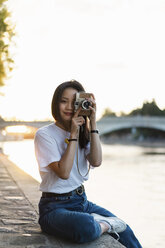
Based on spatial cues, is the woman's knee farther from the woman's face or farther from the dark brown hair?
the woman's face

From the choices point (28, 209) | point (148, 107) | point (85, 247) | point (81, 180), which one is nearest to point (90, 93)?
point (81, 180)

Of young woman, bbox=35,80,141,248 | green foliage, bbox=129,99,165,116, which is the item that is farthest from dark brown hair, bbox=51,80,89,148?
green foliage, bbox=129,99,165,116

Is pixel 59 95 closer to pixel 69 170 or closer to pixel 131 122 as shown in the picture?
pixel 69 170

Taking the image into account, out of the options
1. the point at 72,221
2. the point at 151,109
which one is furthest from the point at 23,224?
the point at 151,109

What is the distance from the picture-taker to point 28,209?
4777mm

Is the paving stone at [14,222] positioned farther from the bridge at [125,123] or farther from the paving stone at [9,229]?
the bridge at [125,123]

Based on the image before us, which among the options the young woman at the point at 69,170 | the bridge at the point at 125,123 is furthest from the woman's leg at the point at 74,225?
the bridge at the point at 125,123

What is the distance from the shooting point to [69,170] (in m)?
3.40

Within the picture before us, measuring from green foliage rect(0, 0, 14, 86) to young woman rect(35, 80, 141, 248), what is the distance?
9.18 meters

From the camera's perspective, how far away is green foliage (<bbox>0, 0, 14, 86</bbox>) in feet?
40.5

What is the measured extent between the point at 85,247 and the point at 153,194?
9709 millimetres

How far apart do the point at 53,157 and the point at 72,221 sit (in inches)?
20.4

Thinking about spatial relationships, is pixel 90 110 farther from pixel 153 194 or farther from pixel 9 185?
pixel 153 194

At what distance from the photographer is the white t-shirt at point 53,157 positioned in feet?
11.4
